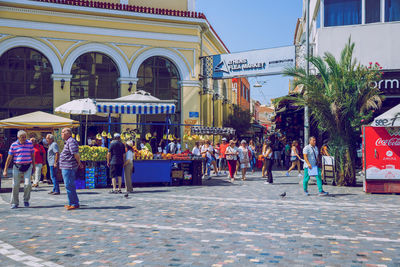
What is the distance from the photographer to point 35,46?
2161 cm

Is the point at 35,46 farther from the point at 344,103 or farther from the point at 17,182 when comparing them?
the point at 344,103

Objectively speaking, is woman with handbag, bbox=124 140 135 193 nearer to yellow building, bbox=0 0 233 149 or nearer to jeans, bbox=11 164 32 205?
jeans, bbox=11 164 32 205

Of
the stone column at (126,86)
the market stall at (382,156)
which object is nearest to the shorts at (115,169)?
the market stall at (382,156)

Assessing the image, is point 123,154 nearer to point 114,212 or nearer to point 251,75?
point 114,212

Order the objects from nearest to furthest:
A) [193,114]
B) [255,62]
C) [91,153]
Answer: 1. [91,153]
2. [255,62]
3. [193,114]

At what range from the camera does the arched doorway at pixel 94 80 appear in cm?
2262

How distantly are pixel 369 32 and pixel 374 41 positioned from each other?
45cm

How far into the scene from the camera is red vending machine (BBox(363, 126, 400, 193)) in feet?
42.1

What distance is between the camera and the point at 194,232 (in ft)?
23.7

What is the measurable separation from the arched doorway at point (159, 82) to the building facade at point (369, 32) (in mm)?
8143

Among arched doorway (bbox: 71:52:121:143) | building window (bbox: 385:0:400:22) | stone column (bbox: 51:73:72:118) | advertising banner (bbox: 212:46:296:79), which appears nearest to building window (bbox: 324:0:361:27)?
building window (bbox: 385:0:400:22)

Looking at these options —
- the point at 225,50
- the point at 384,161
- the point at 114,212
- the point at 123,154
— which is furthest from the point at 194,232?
the point at 225,50

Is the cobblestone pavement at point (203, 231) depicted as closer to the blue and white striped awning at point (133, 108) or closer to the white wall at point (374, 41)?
the blue and white striped awning at point (133, 108)

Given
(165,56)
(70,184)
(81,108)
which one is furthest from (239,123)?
(70,184)
